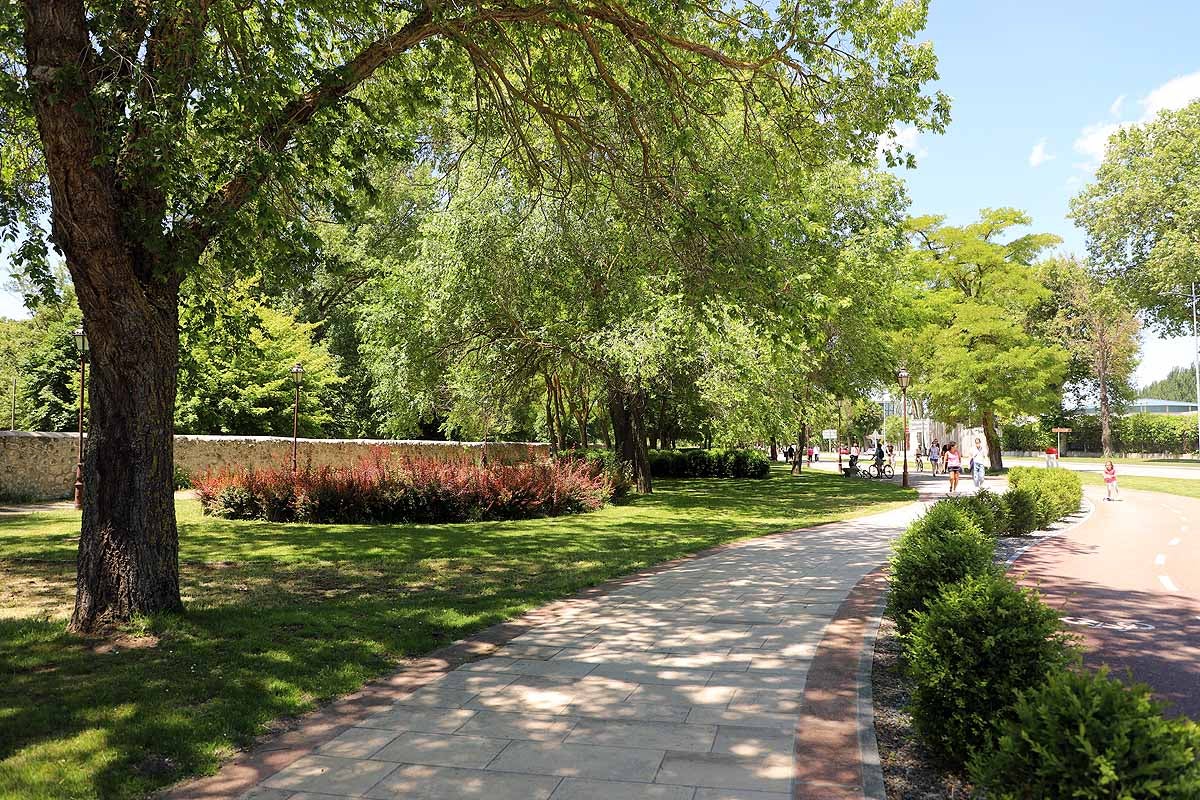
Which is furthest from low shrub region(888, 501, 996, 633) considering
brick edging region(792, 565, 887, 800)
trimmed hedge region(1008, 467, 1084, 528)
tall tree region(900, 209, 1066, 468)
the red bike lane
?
tall tree region(900, 209, 1066, 468)

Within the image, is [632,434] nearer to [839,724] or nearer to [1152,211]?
[839,724]

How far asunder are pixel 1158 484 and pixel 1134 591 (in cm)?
2593

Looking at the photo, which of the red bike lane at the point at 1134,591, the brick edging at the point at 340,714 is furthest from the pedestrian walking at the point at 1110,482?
the brick edging at the point at 340,714

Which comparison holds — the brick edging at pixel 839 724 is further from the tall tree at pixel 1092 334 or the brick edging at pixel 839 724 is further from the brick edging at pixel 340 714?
the tall tree at pixel 1092 334

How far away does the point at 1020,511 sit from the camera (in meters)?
16.2

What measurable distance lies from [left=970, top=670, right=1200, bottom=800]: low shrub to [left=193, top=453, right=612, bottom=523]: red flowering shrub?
15.8 meters

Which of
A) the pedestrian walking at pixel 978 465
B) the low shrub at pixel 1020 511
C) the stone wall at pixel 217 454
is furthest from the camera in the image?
the pedestrian walking at pixel 978 465

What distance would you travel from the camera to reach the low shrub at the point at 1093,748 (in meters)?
2.75

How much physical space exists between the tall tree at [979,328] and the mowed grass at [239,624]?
1054 inches

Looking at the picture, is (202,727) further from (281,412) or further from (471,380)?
(281,412)

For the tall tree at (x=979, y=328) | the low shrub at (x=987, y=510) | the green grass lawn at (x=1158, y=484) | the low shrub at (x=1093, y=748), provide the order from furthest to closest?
the tall tree at (x=979, y=328)
the green grass lawn at (x=1158, y=484)
the low shrub at (x=987, y=510)
the low shrub at (x=1093, y=748)

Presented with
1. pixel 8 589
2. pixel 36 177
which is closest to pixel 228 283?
pixel 36 177

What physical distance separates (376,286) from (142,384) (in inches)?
729

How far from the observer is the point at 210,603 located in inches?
348
